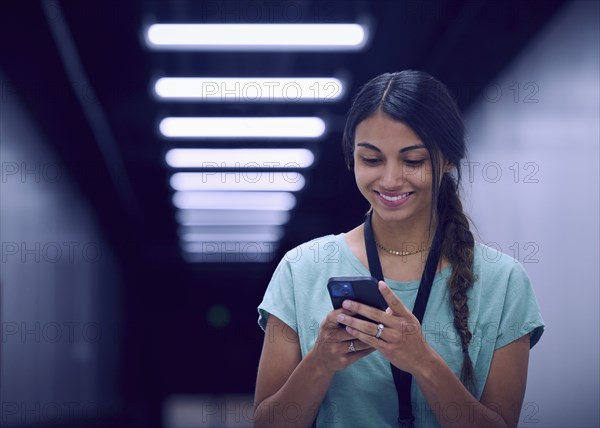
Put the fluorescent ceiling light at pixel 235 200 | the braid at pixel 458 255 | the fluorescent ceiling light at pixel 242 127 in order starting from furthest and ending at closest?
the fluorescent ceiling light at pixel 235 200 → the fluorescent ceiling light at pixel 242 127 → the braid at pixel 458 255

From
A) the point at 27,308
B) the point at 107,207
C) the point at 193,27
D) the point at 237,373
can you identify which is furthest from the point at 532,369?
the point at 237,373

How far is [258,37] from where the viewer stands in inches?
183

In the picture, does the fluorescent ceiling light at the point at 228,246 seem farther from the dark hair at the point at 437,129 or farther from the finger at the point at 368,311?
the finger at the point at 368,311

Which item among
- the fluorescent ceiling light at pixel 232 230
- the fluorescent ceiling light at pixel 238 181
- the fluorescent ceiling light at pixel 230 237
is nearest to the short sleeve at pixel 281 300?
the fluorescent ceiling light at pixel 238 181

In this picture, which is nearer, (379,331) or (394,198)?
(379,331)

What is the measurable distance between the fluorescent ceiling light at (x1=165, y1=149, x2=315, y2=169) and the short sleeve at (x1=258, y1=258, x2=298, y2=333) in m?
5.38

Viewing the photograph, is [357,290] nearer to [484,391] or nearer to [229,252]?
[484,391]

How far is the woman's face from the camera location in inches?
62.2

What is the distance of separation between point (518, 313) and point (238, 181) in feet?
20.5

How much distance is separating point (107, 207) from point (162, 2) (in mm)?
4851

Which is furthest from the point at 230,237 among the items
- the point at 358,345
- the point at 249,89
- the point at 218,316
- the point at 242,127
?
the point at 358,345

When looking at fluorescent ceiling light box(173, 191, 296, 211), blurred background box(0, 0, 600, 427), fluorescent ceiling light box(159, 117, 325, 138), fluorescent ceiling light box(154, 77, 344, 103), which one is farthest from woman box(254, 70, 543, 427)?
fluorescent ceiling light box(173, 191, 296, 211)

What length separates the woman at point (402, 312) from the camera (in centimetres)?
145

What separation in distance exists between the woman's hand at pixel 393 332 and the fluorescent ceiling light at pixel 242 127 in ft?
16.0
